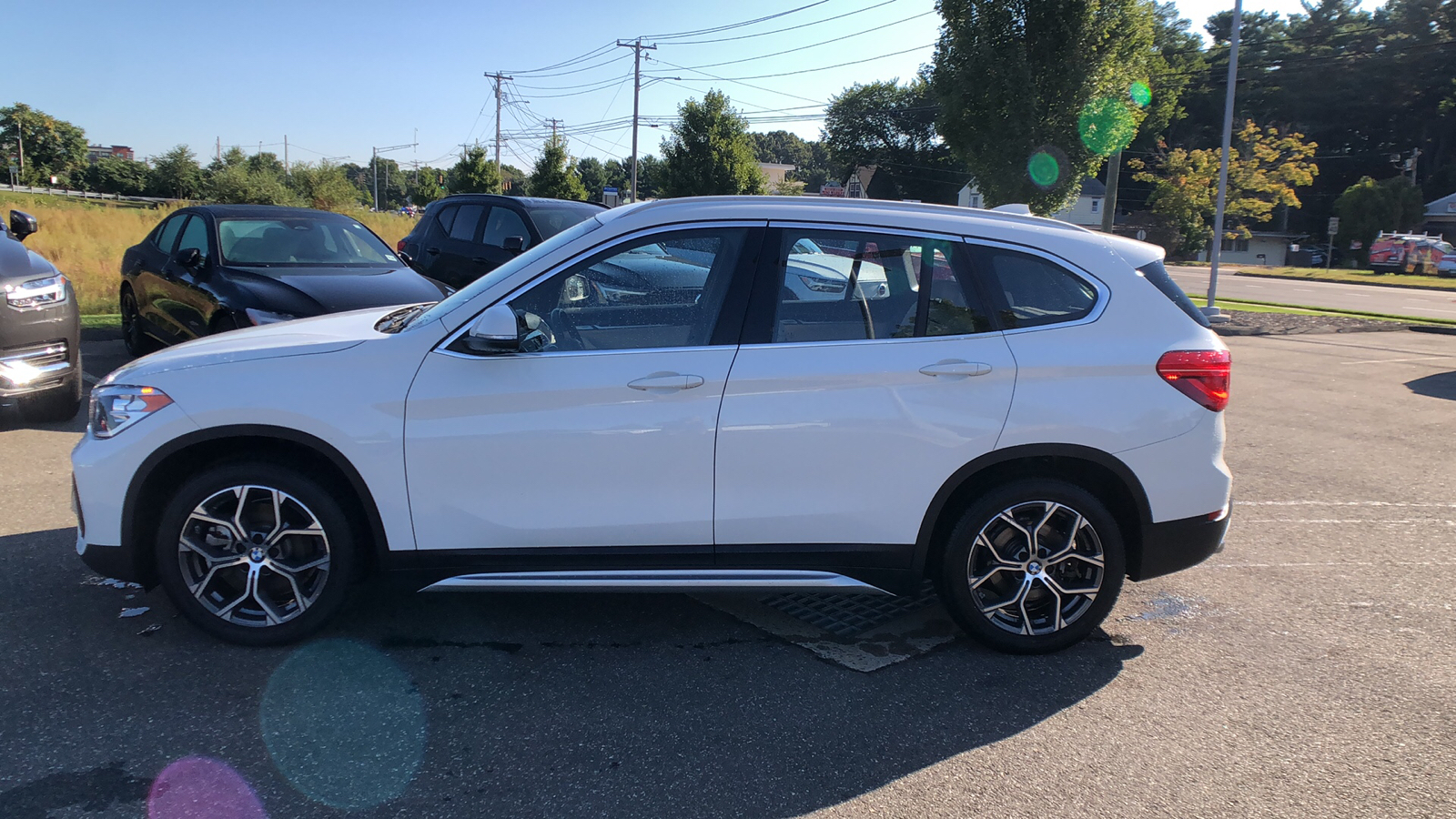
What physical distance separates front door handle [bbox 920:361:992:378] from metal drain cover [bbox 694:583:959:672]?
0.96 meters

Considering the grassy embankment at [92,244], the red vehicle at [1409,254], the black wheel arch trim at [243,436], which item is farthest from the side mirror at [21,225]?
the red vehicle at [1409,254]

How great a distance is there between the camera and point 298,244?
27.7 feet

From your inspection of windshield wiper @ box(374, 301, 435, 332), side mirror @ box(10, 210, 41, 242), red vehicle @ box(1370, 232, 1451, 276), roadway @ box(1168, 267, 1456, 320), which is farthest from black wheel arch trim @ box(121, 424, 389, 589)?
red vehicle @ box(1370, 232, 1451, 276)

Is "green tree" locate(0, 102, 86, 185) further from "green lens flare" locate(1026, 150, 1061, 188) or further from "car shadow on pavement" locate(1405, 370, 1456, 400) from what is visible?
"car shadow on pavement" locate(1405, 370, 1456, 400)

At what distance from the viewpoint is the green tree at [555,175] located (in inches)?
1535

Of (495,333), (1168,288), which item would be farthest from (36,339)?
(1168,288)

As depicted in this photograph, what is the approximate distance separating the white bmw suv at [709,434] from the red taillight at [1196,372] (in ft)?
0.04

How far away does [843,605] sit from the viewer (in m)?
4.39

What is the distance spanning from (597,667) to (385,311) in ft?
6.97

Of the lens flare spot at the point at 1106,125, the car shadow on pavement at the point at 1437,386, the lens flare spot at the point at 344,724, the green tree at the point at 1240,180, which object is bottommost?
the lens flare spot at the point at 344,724

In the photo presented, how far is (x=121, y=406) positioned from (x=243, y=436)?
483mm

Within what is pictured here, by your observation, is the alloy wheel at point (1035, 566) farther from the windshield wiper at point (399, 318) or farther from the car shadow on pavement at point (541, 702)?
the windshield wiper at point (399, 318)

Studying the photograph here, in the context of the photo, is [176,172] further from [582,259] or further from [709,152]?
[582,259]

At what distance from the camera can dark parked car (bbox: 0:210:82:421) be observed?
6.15m
